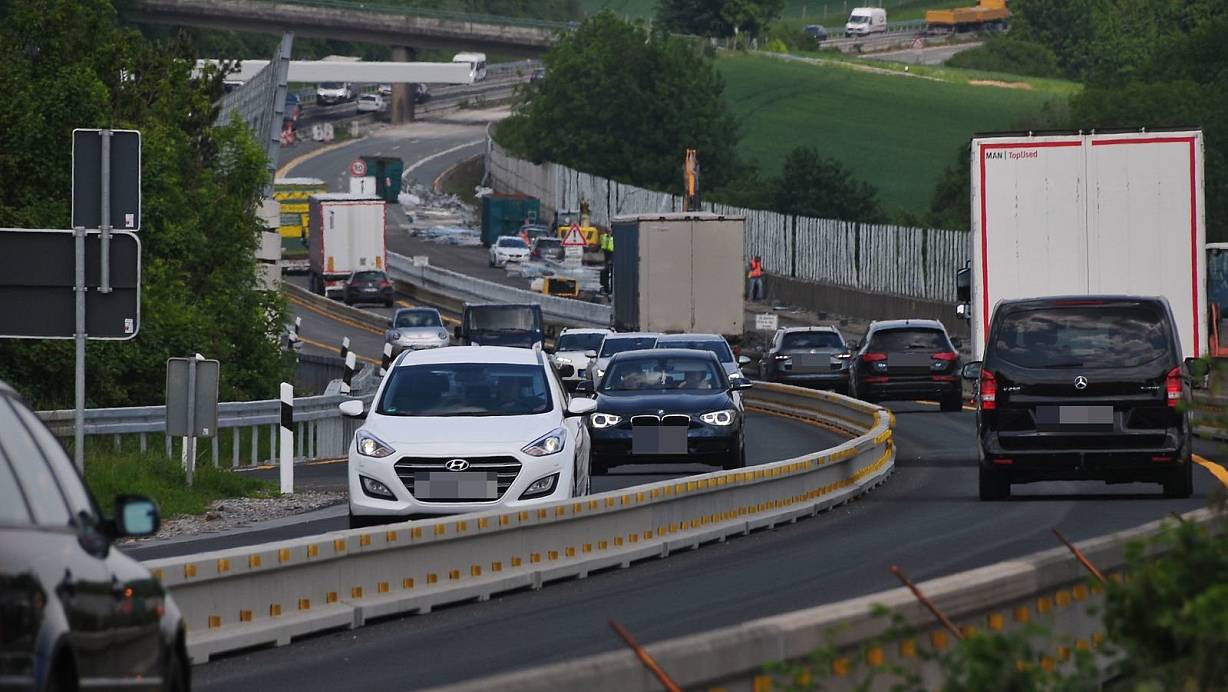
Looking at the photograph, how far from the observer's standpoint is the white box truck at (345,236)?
89750mm

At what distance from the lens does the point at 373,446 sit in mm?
17625

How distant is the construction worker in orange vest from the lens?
83988 mm

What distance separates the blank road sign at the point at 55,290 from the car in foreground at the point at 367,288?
231 feet

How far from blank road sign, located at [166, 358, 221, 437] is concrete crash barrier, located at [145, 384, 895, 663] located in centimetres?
561

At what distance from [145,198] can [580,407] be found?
79.9 ft

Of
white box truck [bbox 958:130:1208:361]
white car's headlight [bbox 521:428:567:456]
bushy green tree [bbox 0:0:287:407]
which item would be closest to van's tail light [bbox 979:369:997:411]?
white car's headlight [bbox 521:428:567:456]

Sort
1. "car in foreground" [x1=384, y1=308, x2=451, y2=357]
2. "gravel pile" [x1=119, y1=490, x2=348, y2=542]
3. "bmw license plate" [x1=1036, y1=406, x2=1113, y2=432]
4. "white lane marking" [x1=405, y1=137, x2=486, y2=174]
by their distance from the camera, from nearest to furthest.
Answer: "bmw license plate" [x1=1036, y1=406, x2=1113, y2=432] < "gravel pile" [x1=119, y1=490, x2=348, y2=542] < "car in foreground" [x1=384, y1=308, x2=451, y2=357] < "white lane marking" [x1=405, y1=137, x2=486, y2=174]

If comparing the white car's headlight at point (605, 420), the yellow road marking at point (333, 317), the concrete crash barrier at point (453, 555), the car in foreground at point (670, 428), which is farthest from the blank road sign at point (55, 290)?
→ the yellow road marking at point (333, 317)

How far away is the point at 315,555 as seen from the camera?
1307cm

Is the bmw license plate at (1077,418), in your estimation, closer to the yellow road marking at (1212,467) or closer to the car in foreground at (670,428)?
the yellow road marking at (1212,467)

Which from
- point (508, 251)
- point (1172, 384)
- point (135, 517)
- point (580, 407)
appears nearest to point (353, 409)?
point (580, 407)

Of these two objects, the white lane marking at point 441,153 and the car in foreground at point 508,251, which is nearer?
the car in foreground at point 508,251

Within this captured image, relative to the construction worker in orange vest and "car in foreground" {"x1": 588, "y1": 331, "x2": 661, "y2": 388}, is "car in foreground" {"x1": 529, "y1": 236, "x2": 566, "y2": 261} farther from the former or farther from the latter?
"car in foreground" {"x1": 588, "y1": 331, "x2": 661, "y2": 388}

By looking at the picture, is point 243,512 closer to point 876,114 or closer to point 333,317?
point 333,317
